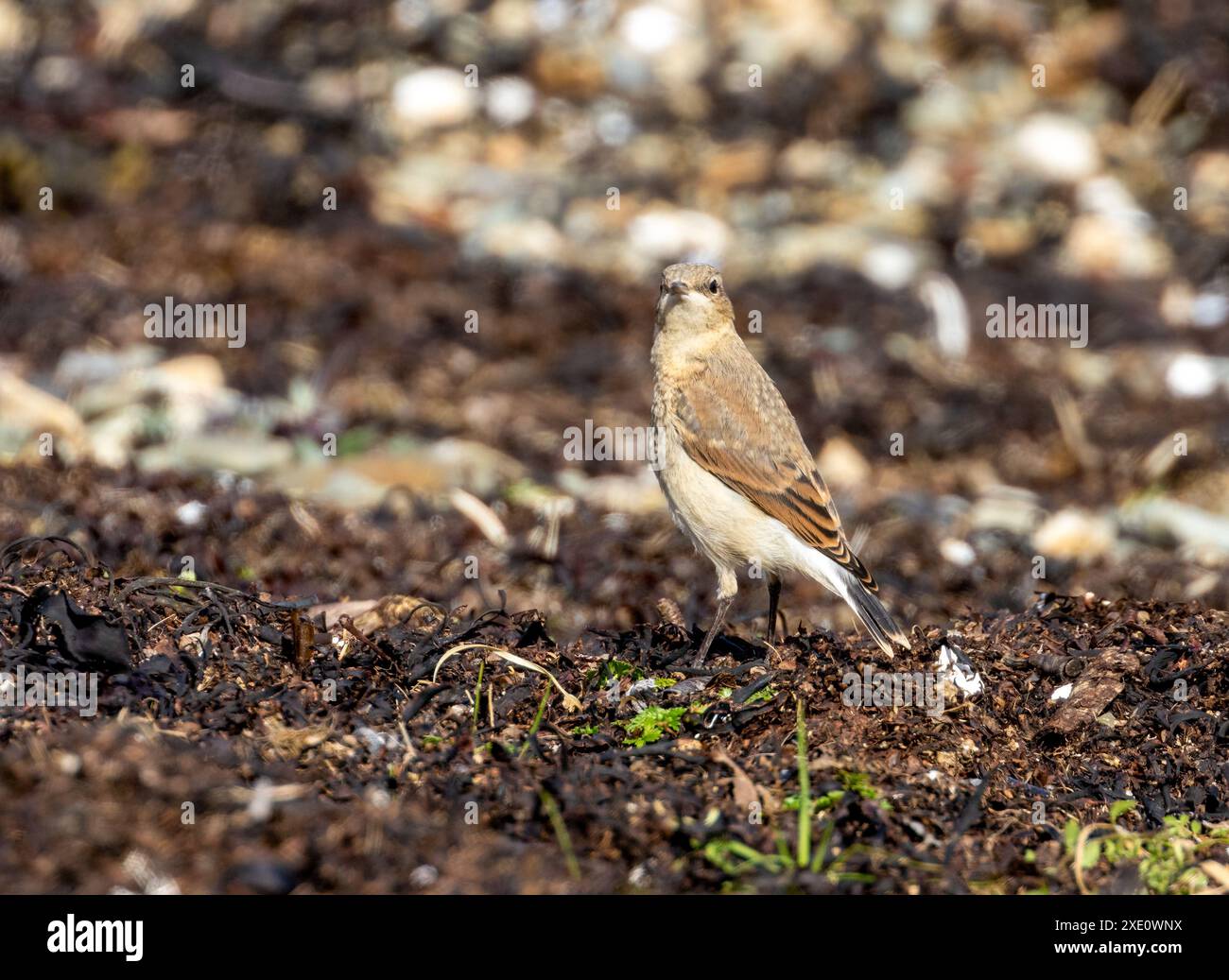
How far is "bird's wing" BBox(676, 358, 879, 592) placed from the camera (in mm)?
6309

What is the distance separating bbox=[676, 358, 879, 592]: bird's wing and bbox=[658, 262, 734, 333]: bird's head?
0.88 ft

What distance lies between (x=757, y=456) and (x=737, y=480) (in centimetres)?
13

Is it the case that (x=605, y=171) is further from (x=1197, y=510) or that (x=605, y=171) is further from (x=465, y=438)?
(x=1197, y=510)

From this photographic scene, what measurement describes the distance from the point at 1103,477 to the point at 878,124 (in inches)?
196

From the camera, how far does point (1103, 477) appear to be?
9.82 metres

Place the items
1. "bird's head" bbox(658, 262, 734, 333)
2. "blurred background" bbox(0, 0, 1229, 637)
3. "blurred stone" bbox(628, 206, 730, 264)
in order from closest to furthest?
"bird's head" bbox(658, 262, 734, 333) → "blurred background" bbox(0, 0, 1229, 637) → "blurred stone" bbox(628, 206, 730, 264)

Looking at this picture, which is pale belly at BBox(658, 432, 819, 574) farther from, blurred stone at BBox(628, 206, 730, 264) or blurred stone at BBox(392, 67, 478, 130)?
blurred stone at BBox(392, 67, 478, 130)

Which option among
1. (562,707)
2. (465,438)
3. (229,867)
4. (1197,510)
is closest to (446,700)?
(562,707)

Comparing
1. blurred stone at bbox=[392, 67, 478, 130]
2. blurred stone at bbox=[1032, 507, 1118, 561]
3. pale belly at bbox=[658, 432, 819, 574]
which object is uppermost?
blurred stone at bbox=[392, 67, 478, 130]

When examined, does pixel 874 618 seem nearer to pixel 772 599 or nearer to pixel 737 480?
pixel 772 599

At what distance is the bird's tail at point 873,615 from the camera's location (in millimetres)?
5465

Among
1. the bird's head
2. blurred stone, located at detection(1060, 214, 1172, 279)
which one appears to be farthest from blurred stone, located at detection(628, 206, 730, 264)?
the bird's head

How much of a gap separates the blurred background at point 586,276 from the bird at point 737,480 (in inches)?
35.2

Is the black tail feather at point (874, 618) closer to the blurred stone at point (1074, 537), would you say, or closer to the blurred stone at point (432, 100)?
the blurred stone at point (1074, 537)
